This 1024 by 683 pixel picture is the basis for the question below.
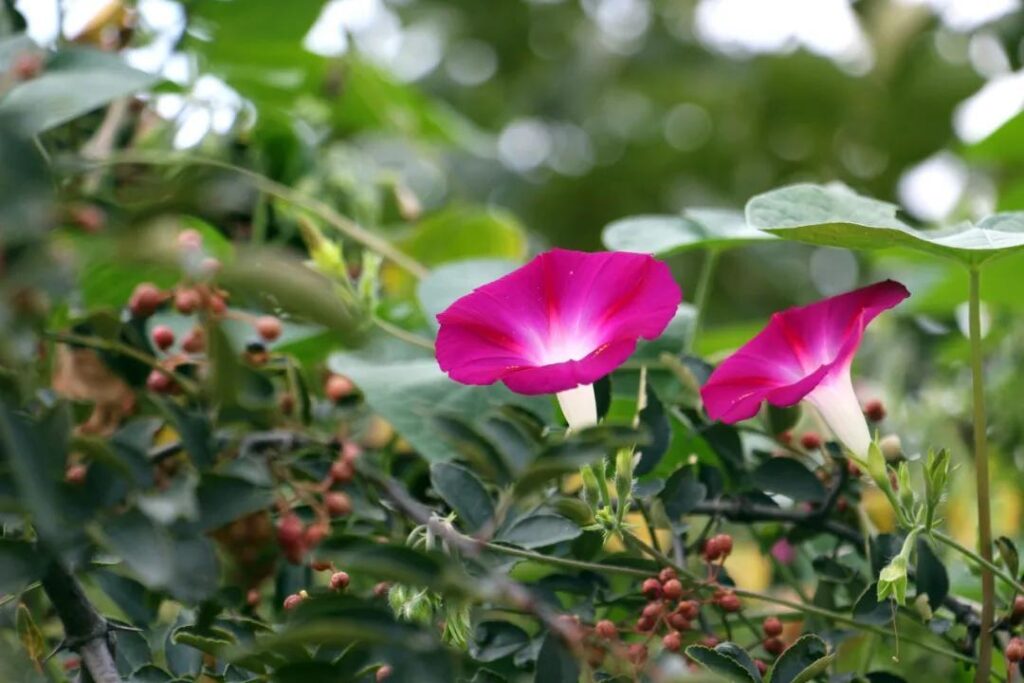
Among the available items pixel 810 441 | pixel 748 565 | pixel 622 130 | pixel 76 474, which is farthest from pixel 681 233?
pixel 622 130

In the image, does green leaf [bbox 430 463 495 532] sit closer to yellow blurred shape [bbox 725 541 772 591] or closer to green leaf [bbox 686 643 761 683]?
green leaf [bbox 686 643 761 683]

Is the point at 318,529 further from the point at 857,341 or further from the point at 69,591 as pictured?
the point at 857,341

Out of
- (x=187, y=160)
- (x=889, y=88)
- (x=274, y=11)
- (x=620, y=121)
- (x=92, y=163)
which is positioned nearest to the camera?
(x=92, y=163)

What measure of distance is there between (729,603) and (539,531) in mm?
103

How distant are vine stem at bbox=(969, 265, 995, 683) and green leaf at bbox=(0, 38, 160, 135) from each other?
0.39 metres

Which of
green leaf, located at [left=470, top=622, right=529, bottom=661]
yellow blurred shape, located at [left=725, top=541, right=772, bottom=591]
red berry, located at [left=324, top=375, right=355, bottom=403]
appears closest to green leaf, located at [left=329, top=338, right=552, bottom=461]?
red berry, located at [left=324, top=375, right=355, bottom=403]

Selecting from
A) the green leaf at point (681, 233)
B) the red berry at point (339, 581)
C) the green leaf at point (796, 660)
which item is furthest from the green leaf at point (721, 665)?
the green leaf at point (681, 233)

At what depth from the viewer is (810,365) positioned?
1.70 feet

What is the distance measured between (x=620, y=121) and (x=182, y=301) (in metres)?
1.72

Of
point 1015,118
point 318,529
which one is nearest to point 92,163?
point 318,529

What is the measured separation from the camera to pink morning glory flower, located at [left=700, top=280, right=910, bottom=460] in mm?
495

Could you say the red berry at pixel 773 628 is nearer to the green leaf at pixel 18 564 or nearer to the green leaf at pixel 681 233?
the green leaf at pixel 681 233

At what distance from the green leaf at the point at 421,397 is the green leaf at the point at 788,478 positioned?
118 mm

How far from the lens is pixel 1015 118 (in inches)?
38.1
